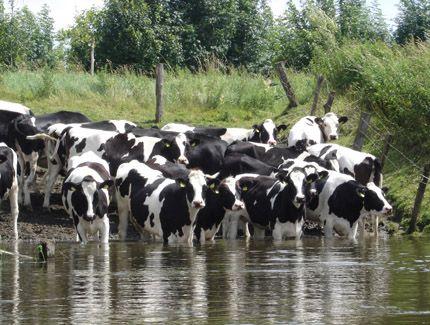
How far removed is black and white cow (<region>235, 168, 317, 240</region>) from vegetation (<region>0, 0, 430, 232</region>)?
318cm

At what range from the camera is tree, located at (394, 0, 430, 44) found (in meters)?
44.2

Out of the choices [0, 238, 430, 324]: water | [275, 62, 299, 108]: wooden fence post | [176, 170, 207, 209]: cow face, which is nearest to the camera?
[0, 238, 430, 324]: water

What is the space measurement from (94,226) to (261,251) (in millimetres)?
3114

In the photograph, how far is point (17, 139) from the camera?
63.8 feet

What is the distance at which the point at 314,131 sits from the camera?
21.9m

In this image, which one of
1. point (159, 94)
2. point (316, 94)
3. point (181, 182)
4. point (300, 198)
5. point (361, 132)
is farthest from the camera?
point (159, 94)

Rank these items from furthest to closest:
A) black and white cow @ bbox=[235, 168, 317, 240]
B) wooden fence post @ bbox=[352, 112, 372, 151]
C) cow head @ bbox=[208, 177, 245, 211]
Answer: wooden fence post @ bbox=[352, 112, 372, 151] < black and white cow @ bbox=[235, 168, 317, 240] < cow head @ bbox=[208, 177, 245, 211]

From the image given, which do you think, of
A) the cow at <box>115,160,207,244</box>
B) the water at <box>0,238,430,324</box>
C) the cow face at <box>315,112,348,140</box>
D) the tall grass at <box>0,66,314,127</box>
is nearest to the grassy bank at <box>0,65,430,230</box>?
the tall grass at <box>0,66,314,127</box>

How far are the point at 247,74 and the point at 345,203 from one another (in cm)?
1856

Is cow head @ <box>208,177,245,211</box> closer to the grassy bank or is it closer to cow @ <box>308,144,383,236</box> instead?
cow @ <box>308,144,383,236</box>

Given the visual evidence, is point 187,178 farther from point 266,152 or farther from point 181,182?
point 266,152

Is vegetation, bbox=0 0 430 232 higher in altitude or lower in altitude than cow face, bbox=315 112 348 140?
higher

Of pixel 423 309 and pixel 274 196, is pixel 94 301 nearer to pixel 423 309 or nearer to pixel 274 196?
pixel 423 309

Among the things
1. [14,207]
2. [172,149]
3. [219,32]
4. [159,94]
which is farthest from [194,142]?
[219,32]
